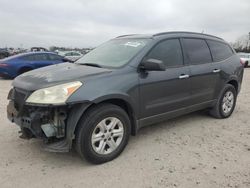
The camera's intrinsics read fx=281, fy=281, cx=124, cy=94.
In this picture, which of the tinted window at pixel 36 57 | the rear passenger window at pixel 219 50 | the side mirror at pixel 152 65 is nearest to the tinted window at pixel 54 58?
the tinted window at pixel 36 57

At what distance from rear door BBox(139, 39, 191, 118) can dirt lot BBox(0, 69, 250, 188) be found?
555mm

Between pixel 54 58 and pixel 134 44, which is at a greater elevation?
pixel 134 44

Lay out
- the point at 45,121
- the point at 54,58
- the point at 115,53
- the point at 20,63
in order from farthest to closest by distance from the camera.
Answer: the point at 54,58 → the point at 20,63 → the point at 115,53 → the point at 45,121

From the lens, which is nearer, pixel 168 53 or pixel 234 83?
pixel 168 53

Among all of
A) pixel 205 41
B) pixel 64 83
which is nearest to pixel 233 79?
pixel 205 41

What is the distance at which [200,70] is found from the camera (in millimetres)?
5074

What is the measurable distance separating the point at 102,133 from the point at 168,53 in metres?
1.81

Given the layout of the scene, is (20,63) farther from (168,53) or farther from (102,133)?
(102,133)

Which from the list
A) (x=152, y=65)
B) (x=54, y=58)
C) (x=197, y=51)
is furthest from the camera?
(x=54, y=58)

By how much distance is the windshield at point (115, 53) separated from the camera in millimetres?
4239

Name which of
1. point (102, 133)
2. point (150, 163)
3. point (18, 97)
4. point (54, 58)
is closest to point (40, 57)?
point (54, 58)

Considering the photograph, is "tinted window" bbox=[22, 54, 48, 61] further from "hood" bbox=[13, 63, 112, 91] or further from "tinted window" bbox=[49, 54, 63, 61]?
"hood" bbox=[13, 63, 112, 91]

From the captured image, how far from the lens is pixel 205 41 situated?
5520mm

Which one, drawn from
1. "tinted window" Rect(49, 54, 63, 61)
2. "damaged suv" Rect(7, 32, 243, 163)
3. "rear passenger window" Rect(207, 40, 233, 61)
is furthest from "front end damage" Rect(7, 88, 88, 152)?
"tinted window" Rect(49, 54, 63, 61)
